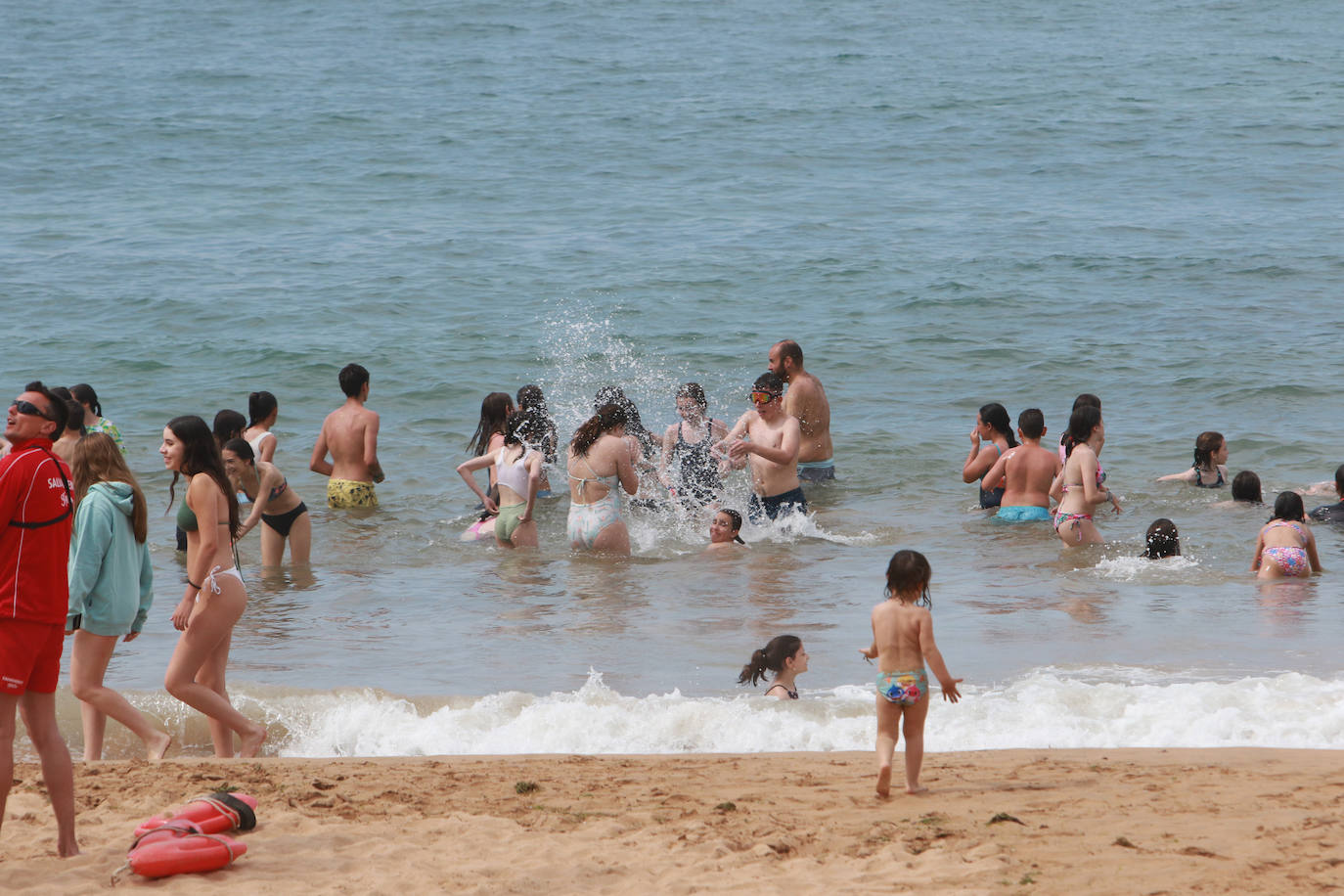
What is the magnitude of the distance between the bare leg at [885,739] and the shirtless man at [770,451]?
488cm

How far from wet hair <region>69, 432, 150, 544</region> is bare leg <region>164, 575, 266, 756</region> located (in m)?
0.47

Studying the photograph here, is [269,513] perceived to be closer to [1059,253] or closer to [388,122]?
[1059,253]

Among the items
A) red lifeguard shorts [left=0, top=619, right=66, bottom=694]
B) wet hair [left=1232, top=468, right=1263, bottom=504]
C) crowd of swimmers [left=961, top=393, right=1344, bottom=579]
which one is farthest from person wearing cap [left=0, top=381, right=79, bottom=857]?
wet hair [left=1232, top=468, right=1263, bottom=504]

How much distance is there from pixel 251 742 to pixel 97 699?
708 mm

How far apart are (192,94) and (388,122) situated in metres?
5.14

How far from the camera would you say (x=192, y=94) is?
30.2m

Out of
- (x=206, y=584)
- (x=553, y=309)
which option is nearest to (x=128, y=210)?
(x=553, y=309)

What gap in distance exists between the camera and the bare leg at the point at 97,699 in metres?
5.45

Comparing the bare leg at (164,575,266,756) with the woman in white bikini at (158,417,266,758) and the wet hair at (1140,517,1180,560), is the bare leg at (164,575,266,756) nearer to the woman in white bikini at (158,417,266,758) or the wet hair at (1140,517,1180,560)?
the woman in white bikini at (158,417,266,758)

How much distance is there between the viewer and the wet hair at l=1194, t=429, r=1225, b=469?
11.8 meters

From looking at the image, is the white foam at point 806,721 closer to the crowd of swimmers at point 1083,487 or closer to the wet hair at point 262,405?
the crowd of swimmers at point 1083,487

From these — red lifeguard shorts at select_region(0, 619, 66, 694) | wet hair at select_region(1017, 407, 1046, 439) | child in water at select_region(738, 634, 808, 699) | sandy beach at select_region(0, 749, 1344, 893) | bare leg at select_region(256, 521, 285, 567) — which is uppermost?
wet hair at select_region(1017, 407, 1046, 439)

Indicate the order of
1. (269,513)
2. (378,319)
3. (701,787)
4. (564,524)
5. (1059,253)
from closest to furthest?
1. (701,787)
2. (269,513)
3. (564,524)
4. (378,319)
5. (1059,253)

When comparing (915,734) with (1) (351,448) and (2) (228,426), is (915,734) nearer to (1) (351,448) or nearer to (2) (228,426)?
(2) (228,426)
